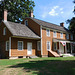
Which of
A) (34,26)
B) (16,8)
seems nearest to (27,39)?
(34,26)

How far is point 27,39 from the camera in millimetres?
19438

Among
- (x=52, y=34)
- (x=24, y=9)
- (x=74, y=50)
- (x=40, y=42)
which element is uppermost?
(x=24, y=9)

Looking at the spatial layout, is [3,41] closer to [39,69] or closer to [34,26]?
[34,26]

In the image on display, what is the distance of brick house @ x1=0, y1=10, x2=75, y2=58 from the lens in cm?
1744

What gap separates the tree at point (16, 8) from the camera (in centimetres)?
3173

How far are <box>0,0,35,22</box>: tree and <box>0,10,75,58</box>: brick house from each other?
941 cm

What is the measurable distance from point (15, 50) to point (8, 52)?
3.72 ft

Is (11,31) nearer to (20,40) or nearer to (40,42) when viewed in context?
(20,40)

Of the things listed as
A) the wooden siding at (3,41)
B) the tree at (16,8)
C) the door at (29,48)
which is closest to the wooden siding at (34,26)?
the door at (29,48)

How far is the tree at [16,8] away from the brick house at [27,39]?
941 centimetres

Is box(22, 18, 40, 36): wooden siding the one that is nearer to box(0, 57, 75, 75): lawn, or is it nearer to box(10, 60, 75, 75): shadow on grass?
box(0, 57, 75, 75): lawn

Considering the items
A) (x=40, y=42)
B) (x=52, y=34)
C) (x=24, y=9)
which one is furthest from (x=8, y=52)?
(x=24, y=9)

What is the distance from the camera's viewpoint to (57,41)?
2244cm

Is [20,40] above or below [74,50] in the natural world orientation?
above
